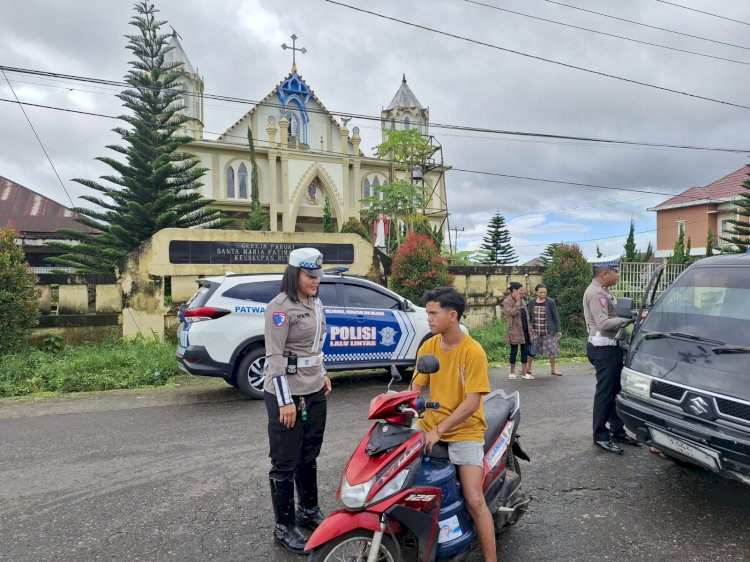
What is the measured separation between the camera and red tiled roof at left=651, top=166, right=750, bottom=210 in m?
34.8

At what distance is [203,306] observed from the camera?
282 inches

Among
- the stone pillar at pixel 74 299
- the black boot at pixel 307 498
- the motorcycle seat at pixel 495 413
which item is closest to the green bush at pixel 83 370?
the stone pillar at pixel 74 299

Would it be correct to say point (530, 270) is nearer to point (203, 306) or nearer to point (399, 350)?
point (399, 350)

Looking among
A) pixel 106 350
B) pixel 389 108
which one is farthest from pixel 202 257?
pixel 389 108

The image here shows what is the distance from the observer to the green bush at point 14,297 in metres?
8.94

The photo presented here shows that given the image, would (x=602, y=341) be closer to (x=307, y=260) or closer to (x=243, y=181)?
(x=307, y=260)

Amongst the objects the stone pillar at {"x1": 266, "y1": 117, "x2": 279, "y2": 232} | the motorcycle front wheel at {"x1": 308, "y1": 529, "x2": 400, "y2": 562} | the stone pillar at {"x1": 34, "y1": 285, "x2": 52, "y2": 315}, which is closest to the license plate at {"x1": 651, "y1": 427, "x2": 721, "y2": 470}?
the motorcycle front wheel at {"x1": 308, "y1": 529, "x2": 400, "y2": 562}

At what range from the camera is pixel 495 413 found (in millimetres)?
3311

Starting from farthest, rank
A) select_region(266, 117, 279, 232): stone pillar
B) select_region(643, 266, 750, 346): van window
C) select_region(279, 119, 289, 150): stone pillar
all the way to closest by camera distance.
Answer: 1. select_region(266, 117, 279, 232): stone pillar
2. select_region(279, 119, 289, 150): stone pillar
3. select_region(643, 266, 750, 346): van window

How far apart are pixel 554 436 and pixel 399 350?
307 cm

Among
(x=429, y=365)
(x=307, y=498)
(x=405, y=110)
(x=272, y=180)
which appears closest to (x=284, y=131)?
(x=272, y=180)

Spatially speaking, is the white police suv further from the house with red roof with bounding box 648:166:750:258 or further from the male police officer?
the house with red roof with bounding box 648:166:750:258

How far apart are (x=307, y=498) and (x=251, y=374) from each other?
3.90 m

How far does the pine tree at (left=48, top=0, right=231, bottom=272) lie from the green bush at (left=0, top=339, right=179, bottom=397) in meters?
9.78
